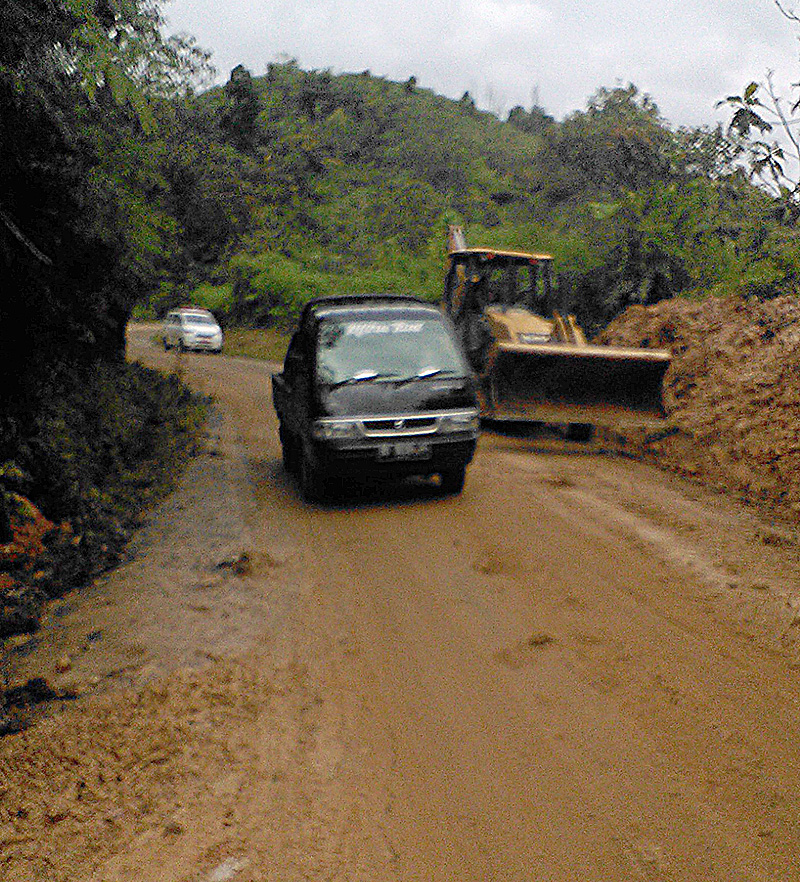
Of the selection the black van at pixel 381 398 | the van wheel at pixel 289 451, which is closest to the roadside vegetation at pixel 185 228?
the van wheel at pixel 289 451

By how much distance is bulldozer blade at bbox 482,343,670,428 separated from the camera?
1150 centimetres

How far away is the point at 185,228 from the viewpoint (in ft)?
61.2

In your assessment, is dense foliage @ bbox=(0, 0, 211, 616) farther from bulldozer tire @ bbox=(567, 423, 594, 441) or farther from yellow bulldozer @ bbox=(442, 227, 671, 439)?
bulldozer tire @ bbox=(567, 423, 594, 441)

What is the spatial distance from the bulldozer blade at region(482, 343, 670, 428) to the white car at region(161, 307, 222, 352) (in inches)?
755

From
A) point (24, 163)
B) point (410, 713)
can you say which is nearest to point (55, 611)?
point (410, 713)

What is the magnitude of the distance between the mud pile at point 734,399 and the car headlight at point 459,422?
2.98 meters

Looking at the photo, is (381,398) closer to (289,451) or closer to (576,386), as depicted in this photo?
(289,451)

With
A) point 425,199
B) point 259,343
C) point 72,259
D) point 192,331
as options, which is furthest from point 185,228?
point 425,199

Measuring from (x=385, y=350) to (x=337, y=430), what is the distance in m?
1.18

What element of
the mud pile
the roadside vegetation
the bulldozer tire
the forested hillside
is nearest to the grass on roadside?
the roadside vegetation

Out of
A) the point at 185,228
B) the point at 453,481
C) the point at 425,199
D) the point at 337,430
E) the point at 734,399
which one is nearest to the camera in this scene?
the point at 337,430

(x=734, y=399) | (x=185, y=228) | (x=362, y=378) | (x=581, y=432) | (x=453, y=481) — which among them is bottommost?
(x=453, y=481)

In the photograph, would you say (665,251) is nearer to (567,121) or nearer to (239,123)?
(567,121)

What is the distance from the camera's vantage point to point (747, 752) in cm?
396
